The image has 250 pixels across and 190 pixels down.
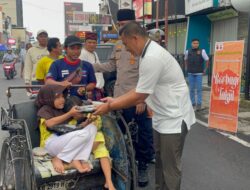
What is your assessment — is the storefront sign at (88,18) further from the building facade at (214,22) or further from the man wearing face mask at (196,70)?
the man wearing face mask at (196,70)

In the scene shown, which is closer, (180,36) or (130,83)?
(130,83)

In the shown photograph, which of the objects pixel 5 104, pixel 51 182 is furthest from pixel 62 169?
pixel 5 104

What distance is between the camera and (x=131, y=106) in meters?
3.41

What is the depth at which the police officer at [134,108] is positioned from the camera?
177 inches

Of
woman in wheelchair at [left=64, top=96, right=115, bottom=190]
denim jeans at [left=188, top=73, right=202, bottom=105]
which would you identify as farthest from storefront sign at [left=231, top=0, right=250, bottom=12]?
woman in wheelchair at [left=64, top=96, right=115, bottom=190]

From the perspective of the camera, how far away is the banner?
725 cm

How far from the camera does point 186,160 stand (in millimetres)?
5598

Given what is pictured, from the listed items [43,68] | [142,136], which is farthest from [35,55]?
[142,136]

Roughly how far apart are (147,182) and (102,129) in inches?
43.5

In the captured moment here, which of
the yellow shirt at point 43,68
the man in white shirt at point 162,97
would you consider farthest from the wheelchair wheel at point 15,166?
the yellow shirt at point 43,68

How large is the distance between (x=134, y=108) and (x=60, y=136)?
1249mm

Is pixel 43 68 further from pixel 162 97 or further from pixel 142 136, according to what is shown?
pixel 162 97

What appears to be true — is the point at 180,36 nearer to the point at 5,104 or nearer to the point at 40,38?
the point at 5,104

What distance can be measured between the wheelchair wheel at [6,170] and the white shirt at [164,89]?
1.44 m
